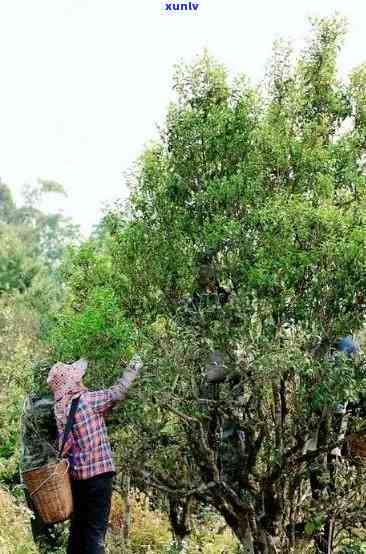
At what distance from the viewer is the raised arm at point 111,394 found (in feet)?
16.7

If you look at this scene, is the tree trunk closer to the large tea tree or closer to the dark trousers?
the large tea tree

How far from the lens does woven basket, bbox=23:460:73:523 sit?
4.94 meters

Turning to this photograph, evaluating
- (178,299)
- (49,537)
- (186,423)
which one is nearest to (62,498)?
(186,423)

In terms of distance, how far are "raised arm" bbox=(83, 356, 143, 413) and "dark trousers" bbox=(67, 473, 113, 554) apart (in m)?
0.45

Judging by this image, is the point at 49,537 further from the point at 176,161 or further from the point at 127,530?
the point at 176,161

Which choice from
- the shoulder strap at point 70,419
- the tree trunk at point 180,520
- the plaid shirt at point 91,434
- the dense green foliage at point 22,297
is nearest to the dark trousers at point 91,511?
the plaid shirt at point 91,434

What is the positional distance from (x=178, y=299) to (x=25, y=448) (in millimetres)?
1586

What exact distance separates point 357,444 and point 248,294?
1.57 meters

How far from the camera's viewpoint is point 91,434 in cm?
511

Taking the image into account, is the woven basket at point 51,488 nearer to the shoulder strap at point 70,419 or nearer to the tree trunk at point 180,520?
the shoulder strap at point 70,419

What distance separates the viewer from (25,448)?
18.6ft

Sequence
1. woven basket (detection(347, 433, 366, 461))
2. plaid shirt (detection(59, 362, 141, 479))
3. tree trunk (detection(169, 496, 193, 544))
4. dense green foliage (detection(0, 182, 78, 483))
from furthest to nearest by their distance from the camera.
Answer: dense green foliage (detection(0, 182, 78, 483)), tree trunk (detection(169, 496, 193, 544)), woven basket (detection(347, 433, 366, 461)), plaid shirt (detection(59, 362, 141, 479))

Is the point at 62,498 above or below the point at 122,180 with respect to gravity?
below

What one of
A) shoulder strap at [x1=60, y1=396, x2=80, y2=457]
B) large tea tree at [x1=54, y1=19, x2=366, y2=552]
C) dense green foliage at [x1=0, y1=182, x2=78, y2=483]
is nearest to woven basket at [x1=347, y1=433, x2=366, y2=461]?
large tea tree at [x1=54, y1=19, x2=366, y2=552]
